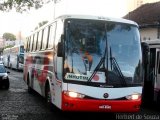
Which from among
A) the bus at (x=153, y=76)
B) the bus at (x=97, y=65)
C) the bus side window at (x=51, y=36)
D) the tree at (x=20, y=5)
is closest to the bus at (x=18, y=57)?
the tree at (x=20, y=5)

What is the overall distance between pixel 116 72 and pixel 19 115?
3.29 meters

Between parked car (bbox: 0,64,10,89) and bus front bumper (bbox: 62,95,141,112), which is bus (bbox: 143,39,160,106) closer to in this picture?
bus front bumper (bbox: 62,95,141,112)

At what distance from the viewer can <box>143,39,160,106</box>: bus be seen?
51.9ft

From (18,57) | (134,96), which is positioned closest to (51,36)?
(134,96)

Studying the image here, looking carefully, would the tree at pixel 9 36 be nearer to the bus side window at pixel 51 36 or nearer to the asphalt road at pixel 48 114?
the asphalt road at pixel 48 114

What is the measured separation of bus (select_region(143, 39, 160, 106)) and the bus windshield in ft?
12.3

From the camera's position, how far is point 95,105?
38.1 ft

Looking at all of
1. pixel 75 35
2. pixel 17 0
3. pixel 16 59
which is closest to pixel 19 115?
pixel 75 35

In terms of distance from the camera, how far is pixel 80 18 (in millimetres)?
12250

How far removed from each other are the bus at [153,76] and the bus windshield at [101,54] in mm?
3736

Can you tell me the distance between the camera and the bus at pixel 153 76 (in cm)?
1580

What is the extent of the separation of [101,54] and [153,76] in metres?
4.82

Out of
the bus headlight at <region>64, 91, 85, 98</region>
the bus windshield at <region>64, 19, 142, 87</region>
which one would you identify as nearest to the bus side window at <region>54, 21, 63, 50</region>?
the bus windshield at <region>64, 19, 142, 87</region>

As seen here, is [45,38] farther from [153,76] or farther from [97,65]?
[97,65]
